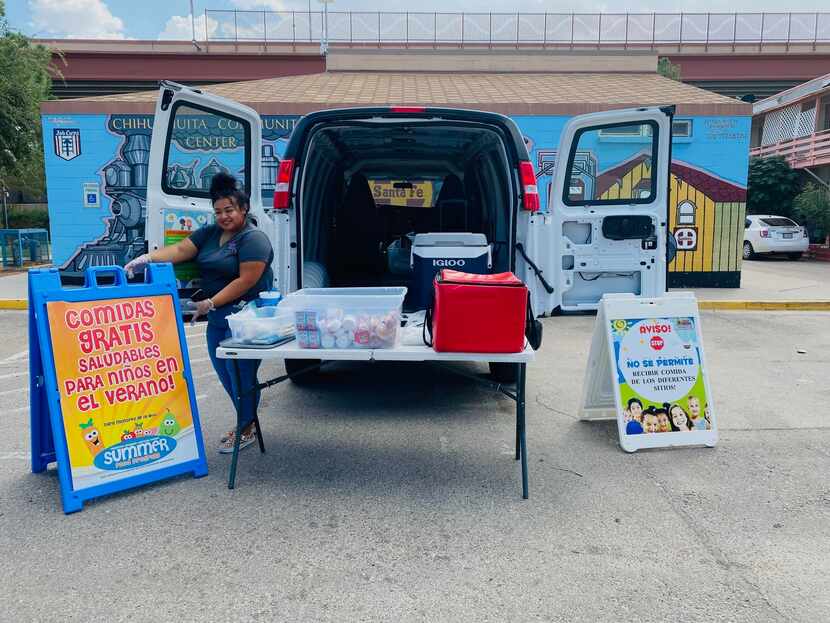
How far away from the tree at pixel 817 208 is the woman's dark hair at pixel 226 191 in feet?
70.9

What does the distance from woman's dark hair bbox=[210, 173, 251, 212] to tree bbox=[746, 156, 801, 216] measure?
2433cm

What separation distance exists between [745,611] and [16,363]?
6882 mm

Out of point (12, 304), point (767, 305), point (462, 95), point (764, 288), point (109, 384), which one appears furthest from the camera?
point (462, 95)

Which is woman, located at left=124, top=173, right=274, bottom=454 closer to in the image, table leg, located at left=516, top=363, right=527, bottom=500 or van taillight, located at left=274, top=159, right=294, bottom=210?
van taillight, located at left=274, top=159, right=294, bottom=210

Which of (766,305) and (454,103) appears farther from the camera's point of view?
(454,103)

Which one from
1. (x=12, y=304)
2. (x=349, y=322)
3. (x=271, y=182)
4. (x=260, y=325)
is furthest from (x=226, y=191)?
(x=271, y=182)

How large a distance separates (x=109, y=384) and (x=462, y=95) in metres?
10.7

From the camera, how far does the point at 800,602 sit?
2518mm

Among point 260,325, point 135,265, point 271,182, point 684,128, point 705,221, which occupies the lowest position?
point 260,325

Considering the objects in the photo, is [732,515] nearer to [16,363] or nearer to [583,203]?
[583,203]

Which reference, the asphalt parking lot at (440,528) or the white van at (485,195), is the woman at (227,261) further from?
the asphalt parking lot at (440,528)

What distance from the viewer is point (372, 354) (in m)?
3.34

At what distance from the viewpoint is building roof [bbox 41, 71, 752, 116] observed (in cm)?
1195

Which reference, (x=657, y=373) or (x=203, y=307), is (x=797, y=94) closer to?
(x=657, y=373)
